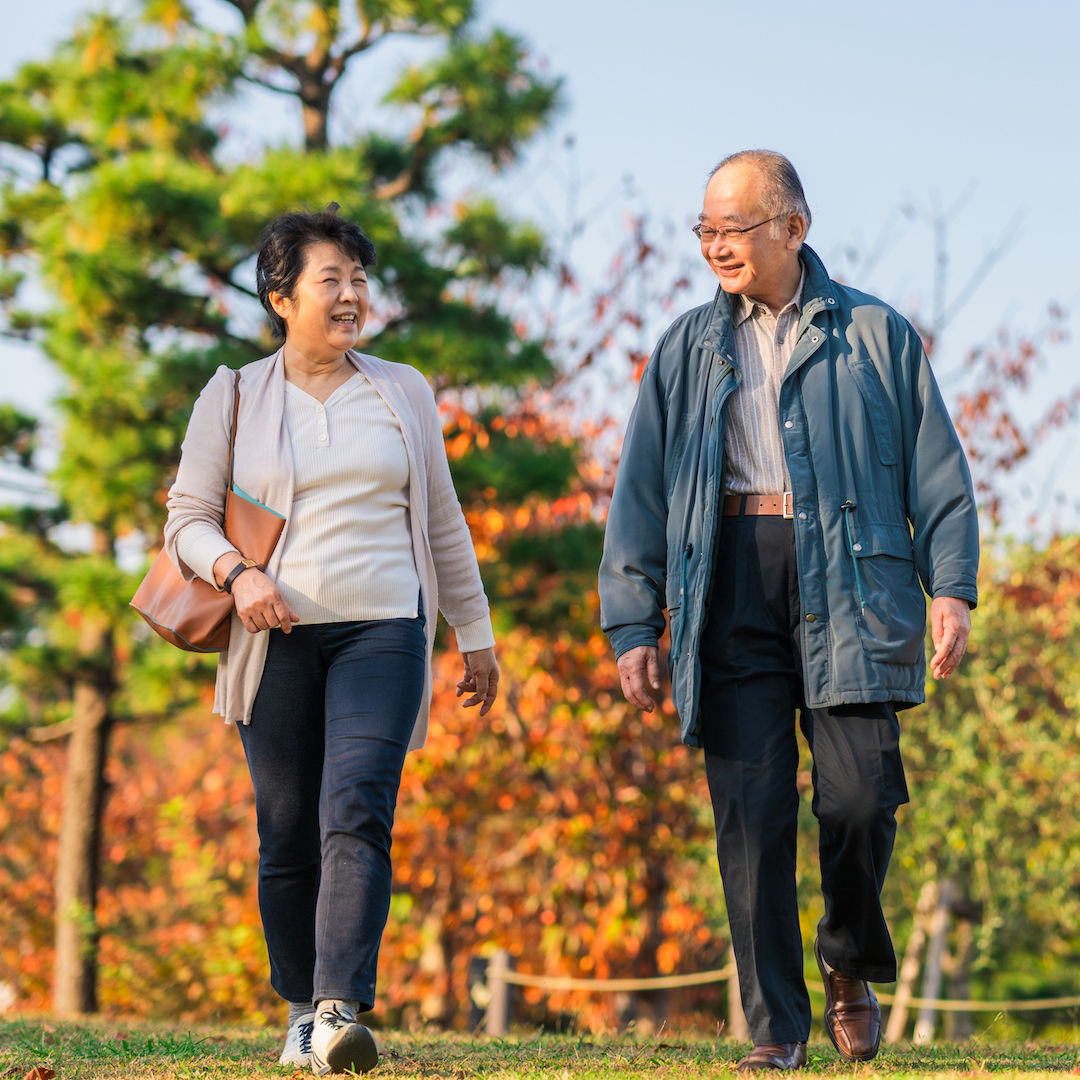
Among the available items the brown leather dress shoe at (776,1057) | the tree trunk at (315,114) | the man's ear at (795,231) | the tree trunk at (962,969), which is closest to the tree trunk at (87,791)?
the tree trunk at (315,114)

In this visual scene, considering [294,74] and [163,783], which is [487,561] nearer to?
[294,74]

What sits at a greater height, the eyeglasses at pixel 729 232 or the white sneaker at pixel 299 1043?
the eyeglasses at pixel 729 232

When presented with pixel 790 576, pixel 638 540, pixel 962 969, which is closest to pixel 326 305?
pixel 638 540

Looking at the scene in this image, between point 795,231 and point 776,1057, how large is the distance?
1.74 meters

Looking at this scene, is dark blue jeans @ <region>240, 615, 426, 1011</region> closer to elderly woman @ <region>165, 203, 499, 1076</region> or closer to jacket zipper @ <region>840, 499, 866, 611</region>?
elderly woman @ <region>165, 203, 499, 1076</region>

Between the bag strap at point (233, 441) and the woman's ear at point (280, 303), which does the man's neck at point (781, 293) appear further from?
the bag strap at point (233, 441)

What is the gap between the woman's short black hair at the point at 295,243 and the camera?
2881 mm

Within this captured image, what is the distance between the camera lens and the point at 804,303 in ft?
9.20

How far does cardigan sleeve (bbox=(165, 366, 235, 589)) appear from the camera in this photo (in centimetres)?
271

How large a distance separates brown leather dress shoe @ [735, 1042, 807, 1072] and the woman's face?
169 cm

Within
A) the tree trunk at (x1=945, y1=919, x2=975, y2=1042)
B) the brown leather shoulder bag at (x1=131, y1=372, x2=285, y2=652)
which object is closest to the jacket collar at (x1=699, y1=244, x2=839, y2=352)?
the brown leather shoulder bag at (x1=131, y1=372, x2=285, y2=652)

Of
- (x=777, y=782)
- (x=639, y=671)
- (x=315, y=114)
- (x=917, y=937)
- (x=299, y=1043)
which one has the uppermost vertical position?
(x=315, y=114)

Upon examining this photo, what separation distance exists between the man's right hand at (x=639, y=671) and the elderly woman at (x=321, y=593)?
360mm

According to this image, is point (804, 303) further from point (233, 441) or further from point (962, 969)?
point (962, 969)
